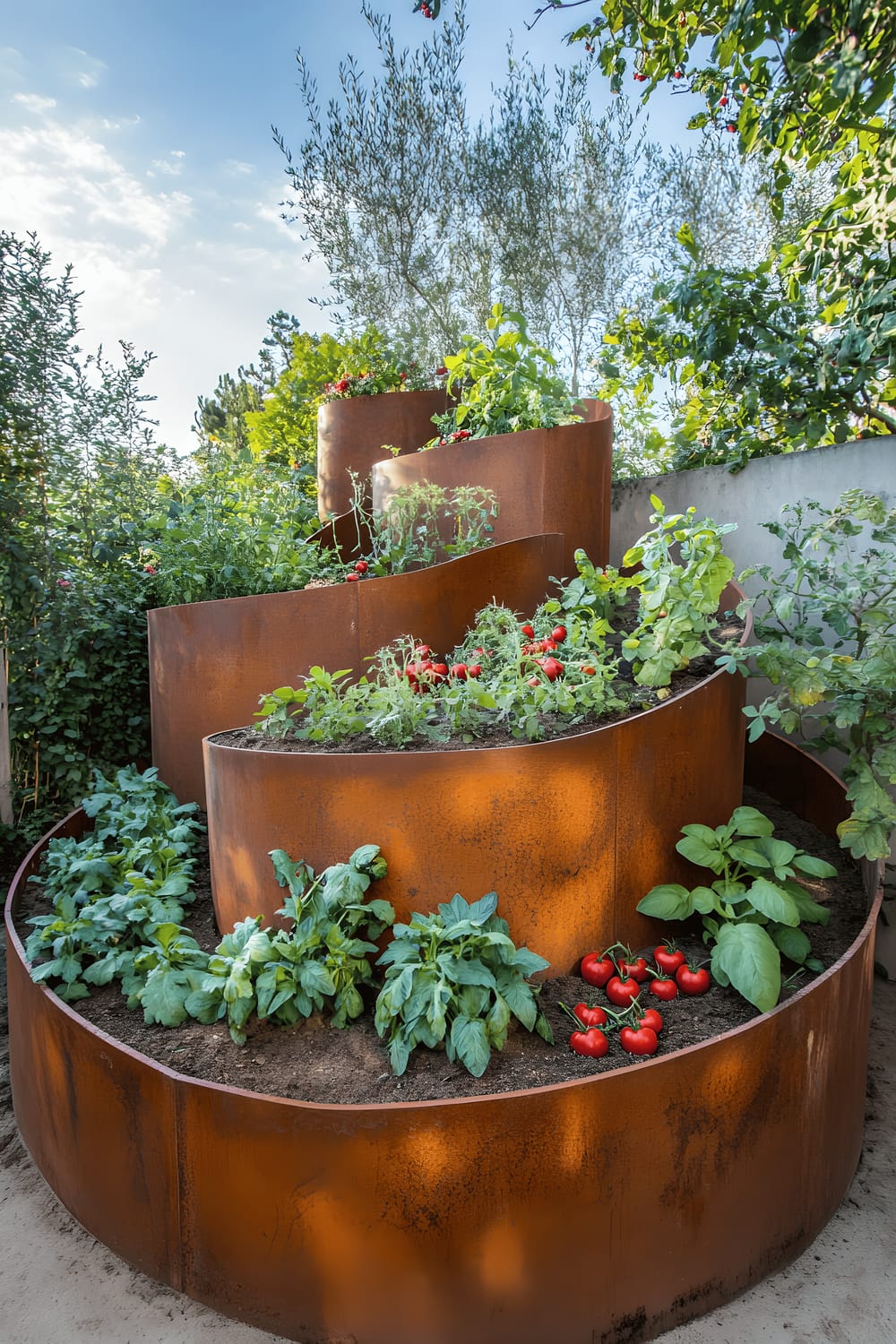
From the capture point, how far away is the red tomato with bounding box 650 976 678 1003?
2359 millimetres

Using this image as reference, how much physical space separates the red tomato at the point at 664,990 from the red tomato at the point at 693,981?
4 cm

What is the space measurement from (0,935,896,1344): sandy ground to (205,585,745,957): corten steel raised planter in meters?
0.94

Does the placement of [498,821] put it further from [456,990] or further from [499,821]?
[456,990]

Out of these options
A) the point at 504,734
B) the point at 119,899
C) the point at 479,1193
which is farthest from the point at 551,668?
the point at 119,899

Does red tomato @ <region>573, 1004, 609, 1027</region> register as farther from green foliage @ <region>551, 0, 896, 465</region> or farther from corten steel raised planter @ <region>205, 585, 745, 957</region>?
green foliage @ <region>551, 0, 896, 465</region>

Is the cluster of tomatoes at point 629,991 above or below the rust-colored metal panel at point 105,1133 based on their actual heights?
above

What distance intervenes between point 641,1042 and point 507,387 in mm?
3644

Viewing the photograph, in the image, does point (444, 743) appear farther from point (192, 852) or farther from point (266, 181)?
point (266, 181)

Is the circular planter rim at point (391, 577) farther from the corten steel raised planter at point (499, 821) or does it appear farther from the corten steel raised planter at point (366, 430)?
the corten steel raised planter at point (366, 430)

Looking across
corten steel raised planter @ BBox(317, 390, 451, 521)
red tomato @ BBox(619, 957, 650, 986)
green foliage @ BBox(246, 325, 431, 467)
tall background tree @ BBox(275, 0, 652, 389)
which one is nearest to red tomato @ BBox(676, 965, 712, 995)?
red tomato @ BBox(619, 957, 650, 986)

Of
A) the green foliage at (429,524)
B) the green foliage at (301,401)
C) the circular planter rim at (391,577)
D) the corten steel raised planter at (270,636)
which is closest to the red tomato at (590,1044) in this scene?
the corten steel raised planter at (270,636)

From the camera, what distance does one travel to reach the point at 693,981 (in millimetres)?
2396

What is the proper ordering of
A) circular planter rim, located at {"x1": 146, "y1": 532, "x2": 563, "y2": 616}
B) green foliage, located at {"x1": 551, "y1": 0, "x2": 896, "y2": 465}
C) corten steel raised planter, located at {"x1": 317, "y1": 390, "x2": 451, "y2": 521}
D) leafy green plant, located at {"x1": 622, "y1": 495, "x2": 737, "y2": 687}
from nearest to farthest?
leafy green plant, located at {"x1": 622, "y1": 495, "x2": 737, "y2": 687} → green foliage, located at {"x1": 551, "y1": 0, "x2": 896, "y2": 465} → circular planter rim, located at {"x1": 146, "y1": 532, "x2": 563, "y2": 616} → corten steel raised planter, located at {"x1": 317, "y1": 390, "x2": 451, "y2": 521}

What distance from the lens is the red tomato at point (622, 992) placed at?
7.57ft
